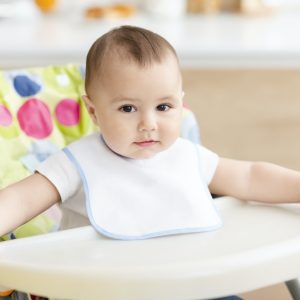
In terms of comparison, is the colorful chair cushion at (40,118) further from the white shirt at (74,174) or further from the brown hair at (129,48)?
the brown hair at (129,48)

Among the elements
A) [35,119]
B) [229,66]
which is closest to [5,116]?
[35,119]

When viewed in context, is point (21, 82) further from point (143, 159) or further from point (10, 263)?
point (10, 263)

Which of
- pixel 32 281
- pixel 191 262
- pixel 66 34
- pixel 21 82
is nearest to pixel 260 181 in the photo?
pixel 191 262

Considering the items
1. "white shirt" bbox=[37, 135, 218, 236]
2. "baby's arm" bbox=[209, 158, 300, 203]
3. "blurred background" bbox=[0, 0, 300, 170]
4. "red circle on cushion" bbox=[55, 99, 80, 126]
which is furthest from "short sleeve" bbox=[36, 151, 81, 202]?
"blurred background" bbox=[0, 0, 300, 170]

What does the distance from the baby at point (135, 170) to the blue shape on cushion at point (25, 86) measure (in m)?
0.32

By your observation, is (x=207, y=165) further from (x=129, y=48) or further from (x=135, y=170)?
(x=129, y=48)

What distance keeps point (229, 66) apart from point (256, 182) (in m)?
0.82

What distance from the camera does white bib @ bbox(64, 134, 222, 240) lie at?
3.51ft

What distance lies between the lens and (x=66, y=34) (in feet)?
6.86

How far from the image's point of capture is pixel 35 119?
4.74 ft

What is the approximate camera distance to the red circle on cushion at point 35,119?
4.71 feet

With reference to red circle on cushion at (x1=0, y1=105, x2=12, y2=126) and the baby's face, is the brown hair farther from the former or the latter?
red circle on cushion at (x1=0, y1=105, x2=12, y2=126)

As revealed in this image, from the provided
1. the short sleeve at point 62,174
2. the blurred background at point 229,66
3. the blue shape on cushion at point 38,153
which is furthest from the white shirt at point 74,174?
the blurred background at point 229,66

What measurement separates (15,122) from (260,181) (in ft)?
1.58
